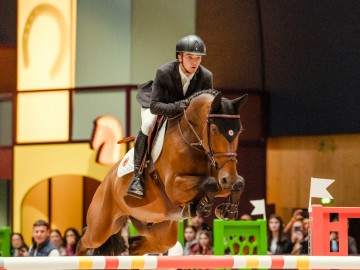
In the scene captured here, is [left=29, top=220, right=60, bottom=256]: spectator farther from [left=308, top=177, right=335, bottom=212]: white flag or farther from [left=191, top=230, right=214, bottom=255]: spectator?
[left=308, top=177, right=335, bottom=212]: white flag

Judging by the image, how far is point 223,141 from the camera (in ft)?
19.9

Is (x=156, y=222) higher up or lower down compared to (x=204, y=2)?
lower down

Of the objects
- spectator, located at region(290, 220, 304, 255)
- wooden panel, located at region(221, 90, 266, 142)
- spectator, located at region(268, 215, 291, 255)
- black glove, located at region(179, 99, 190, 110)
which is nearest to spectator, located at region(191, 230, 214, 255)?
spectator, located at region(268, 215, 291, 255)

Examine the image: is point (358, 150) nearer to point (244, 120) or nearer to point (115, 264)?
point (244, 120)

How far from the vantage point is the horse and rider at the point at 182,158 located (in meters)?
6.07

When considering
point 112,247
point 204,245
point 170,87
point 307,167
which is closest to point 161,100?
point 170,87

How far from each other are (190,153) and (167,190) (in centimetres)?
35

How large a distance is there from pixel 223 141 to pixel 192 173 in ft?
1.51

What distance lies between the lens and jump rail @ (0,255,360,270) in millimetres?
4445

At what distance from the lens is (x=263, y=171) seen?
13.3 m

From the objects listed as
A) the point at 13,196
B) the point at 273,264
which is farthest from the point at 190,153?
the point at 13,196

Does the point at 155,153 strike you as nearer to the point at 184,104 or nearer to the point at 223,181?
the point at 184,104

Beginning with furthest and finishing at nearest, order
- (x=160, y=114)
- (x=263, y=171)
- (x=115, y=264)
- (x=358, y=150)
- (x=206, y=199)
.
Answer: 1. (x=263, y=171)
2. (x=358, y=150)
3. (x=160, y=114)
4. (x=206, y=199)
5. (x=115, y=264)

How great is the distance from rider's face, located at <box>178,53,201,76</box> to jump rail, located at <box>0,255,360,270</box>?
2.23m
